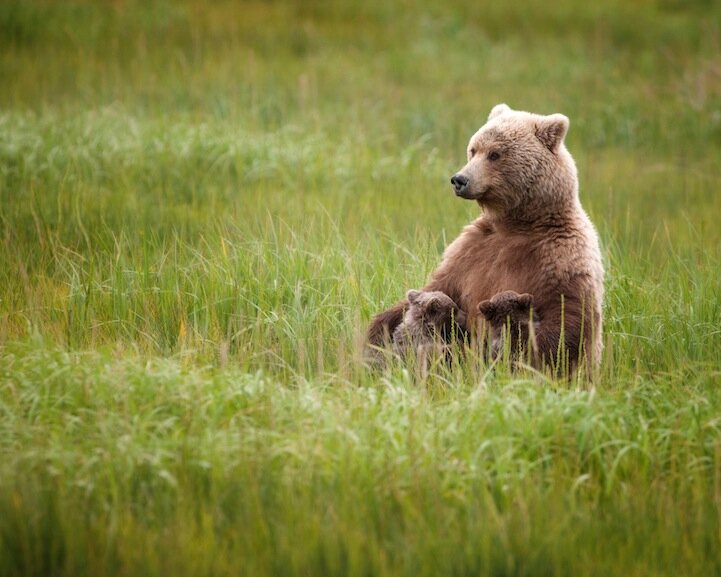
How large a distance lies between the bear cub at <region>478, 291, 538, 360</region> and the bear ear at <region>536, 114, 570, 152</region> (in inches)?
31.7

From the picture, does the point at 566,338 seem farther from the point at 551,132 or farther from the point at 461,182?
the point at 551,132

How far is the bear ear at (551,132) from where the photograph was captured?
4750 mm

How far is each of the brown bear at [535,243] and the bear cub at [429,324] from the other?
0.09 metres

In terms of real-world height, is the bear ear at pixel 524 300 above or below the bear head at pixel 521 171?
below

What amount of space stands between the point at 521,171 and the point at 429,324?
0.87 meters

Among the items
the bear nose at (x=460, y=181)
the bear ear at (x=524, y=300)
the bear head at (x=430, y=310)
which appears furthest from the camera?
the bear head at (x=430, y=310)

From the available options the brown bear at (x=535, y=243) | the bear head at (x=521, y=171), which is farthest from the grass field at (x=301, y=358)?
the bear head at (x=521, y=171)

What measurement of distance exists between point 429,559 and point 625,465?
1.05 metres

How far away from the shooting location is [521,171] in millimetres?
4699

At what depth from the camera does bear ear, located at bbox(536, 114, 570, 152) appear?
187 inches

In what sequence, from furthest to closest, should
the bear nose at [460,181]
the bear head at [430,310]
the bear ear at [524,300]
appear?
1. the bear head at [430,310]
2. the bear nose at [460,181]
3. the bear ear at [524,300]

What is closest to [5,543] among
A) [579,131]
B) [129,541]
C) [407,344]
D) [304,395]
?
[129,541]

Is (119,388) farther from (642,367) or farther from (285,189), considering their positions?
(285,189)

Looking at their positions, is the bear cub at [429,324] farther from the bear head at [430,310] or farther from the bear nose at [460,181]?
the bear nose at [460,181]
